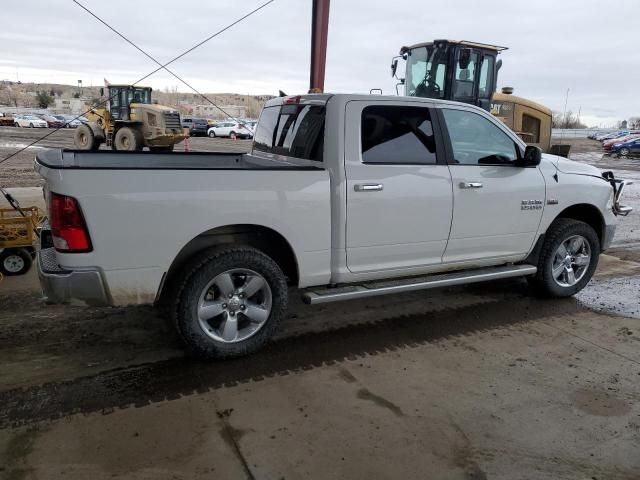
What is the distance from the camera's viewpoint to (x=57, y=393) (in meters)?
3.29

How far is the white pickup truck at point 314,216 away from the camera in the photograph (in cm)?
325

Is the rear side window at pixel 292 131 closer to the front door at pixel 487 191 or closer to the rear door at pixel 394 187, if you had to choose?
the rear door at pixel 394 187

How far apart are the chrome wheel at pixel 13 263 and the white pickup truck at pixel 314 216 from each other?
1.84 m

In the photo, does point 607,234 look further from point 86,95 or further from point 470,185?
point 86,95

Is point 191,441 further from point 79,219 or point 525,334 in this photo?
point 525,334

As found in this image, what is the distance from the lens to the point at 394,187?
4094 mm

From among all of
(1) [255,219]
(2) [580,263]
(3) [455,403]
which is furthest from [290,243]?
(2) [580,263]

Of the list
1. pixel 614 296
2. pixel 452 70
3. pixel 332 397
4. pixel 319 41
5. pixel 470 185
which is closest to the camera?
pixel 332 397

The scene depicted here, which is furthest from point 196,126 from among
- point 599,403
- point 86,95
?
point 86,95

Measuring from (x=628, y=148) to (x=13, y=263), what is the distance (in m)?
35.9

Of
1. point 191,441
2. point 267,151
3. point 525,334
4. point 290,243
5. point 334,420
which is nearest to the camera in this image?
point 191,441

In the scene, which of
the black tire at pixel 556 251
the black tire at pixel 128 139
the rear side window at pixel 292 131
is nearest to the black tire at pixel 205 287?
the rear side window at pixel 292 131

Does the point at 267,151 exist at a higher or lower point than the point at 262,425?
higher

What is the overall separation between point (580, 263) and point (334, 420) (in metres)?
3.63
